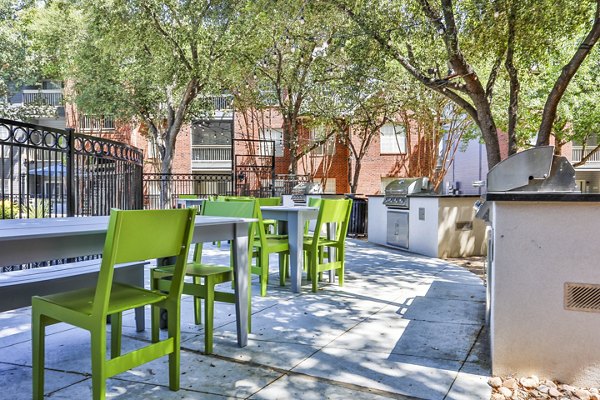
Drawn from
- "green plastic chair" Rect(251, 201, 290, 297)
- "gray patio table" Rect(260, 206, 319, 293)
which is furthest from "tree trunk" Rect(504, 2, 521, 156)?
"green plastic chair" Rect(251, 201, 290, 297)

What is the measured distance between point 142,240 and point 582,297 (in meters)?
2.40

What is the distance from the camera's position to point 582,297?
2.54 meters

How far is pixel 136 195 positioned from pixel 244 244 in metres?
4.17

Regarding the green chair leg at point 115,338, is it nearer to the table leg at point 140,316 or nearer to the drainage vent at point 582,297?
the table leg at point 140,316

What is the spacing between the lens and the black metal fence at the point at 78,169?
4523mm

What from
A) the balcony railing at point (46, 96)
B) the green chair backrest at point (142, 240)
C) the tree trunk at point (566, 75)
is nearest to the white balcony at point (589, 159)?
the tree trunk at point (566, 75)

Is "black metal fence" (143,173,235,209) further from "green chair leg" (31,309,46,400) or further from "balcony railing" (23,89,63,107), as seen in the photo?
"green chair leg" (31,309,46,400)

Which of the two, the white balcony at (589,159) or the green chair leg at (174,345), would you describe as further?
the white balcony at (589,159)

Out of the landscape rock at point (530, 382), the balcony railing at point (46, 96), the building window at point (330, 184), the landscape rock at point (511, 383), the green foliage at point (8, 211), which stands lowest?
the landscape rock at point (511, 383)

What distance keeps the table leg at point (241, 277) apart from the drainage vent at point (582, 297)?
201 cm

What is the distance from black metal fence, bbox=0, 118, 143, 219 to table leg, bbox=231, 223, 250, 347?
2412 mm

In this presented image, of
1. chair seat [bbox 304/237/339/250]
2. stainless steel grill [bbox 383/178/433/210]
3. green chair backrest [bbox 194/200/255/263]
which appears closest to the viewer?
green chair backrest [bbox 194/200/255/263]

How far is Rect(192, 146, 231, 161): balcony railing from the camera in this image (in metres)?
23.4

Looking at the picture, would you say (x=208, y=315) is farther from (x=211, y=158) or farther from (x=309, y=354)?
(x=211, y=158)
